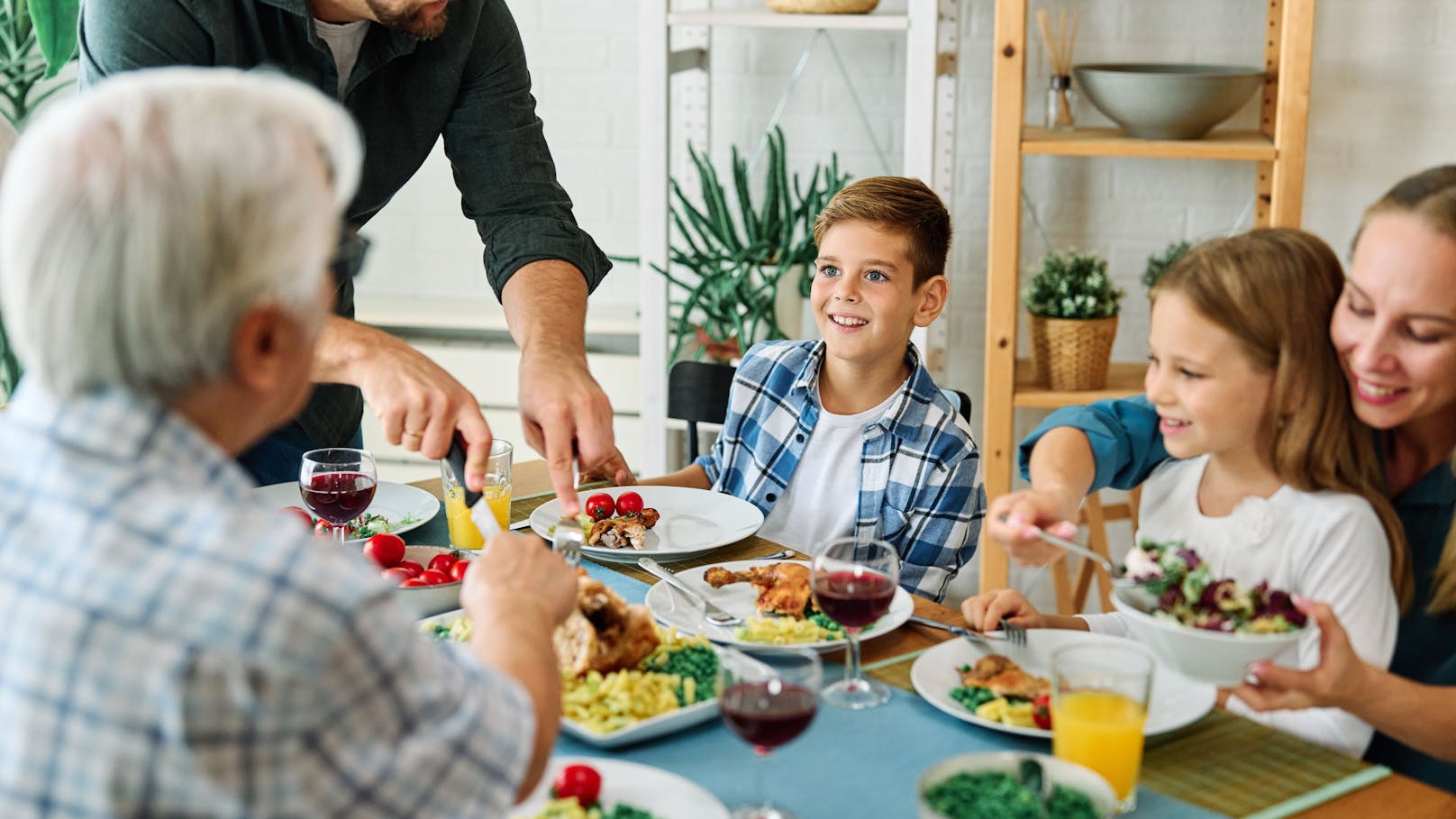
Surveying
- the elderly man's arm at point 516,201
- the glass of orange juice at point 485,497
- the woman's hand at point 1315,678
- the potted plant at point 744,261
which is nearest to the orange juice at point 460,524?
the glass of orange juice at point 485,497

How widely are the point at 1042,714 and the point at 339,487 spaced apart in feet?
3.16

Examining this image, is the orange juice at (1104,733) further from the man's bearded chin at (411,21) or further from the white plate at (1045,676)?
the man's bearded chin at (411,21)

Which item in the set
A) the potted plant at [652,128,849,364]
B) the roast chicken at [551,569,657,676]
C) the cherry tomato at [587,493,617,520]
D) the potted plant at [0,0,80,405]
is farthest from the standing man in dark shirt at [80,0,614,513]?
the potted plant at [0,0,80,405]

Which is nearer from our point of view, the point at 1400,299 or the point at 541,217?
the point at 1400,299

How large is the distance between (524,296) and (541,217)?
190 millimetres

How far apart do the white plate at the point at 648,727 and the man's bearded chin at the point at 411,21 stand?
1155mm

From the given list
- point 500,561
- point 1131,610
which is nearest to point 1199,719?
point 1131,610

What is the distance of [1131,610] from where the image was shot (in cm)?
130

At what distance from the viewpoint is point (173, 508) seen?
32.4 inches

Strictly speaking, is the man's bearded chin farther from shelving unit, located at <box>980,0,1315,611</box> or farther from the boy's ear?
shelving unit, located at <box>980,0,1315,611</box>

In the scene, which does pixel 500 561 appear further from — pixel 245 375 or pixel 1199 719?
pixel 1199 719

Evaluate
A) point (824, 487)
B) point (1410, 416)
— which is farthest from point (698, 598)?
point (1410, 416)

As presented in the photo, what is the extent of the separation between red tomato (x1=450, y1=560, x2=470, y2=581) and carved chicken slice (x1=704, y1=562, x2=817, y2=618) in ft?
1.00

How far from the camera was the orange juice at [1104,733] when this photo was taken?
122 centimetres
